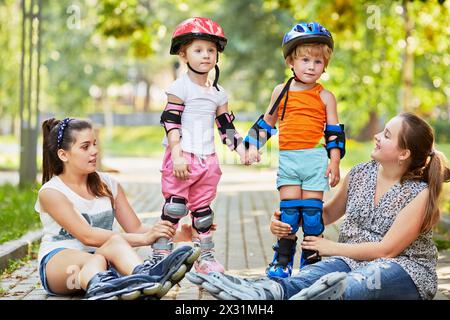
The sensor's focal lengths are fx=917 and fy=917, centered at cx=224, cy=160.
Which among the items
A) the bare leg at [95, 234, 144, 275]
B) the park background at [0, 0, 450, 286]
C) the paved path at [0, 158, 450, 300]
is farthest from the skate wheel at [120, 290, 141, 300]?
the park background at [0, 0, 450, 286]

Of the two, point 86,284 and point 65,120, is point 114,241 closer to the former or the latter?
point 86,284

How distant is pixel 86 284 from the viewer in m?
4.98

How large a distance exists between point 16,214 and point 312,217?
4185 millimetres

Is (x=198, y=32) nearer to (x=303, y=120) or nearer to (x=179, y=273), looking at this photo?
(x=303, y=120)

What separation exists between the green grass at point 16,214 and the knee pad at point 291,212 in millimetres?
2670

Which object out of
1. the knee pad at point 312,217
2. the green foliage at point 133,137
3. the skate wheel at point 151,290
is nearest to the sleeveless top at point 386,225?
the knee pad at point 312,217

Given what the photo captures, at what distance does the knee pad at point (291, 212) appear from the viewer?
223 inches

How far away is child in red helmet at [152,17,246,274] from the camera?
5.73m

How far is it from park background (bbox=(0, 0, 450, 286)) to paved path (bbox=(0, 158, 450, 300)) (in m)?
0.75

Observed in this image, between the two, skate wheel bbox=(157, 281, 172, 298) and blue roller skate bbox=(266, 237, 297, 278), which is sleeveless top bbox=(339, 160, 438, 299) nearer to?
blue roller skate bbox=(266, 237, 297, 278)

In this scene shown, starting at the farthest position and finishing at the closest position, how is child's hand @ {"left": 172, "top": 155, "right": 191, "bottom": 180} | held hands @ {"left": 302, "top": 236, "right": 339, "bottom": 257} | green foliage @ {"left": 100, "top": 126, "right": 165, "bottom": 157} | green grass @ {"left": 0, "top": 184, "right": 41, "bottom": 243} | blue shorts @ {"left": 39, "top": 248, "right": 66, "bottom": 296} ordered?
1. green foliage @ {"left": 100, "top": 126, "right": 165, "bottom": 157}
2. green grass @ {"left": 0, "top": 184, "right": 41, "bottom": 243}
3. child's hand @ {"left": 172, "top": 155, "right": 191, "bottom": 180}
4. blue shorts @ {"left": 39, "top": 248, "right": 66, "bottom": 296}
5. held hands @ {"left": 302, "top": 236, "right": 339, "bottom": 257}

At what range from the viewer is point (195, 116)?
19.1 ft

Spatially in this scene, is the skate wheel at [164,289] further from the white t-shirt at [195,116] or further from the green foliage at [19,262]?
the green foliage at [19,262]
